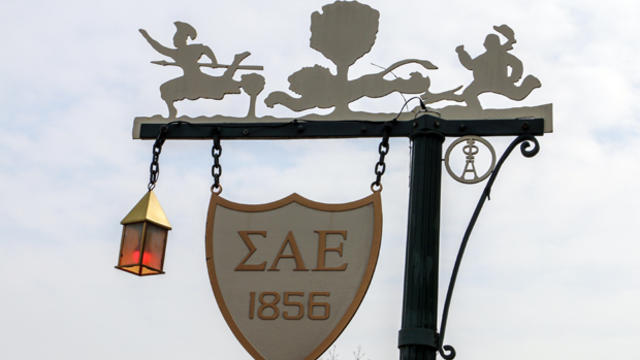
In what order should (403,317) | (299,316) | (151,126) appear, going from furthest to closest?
1. (151,126)
2. (299,316)
3. (403,317)

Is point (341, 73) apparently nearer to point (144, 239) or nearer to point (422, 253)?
point (422, 253)

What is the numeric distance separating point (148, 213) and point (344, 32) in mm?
1506

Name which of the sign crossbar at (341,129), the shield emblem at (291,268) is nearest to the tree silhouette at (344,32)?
the sign crossbar at (341,129)

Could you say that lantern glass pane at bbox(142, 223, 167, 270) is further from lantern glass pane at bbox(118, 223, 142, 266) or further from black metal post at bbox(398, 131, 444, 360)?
black metal post at bbox(398, 131, 444, 360)

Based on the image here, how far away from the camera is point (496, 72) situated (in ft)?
17.6

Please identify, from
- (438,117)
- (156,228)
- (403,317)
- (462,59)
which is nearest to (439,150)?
(438,117)

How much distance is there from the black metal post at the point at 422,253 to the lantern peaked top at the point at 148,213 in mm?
1409

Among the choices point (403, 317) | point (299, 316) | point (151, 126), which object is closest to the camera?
point (403, 317)

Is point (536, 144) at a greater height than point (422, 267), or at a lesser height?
greater

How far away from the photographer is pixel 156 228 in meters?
5.46

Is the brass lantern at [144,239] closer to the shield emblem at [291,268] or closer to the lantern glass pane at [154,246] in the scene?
the lantern glass pane at [154,246]

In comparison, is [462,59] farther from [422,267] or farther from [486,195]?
[422,267]

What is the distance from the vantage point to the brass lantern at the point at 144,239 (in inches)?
210

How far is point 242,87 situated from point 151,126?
0.57m
